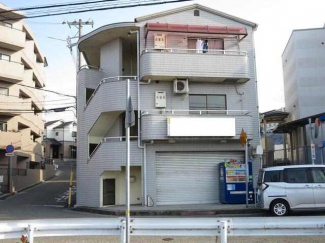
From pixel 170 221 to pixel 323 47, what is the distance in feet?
95.2

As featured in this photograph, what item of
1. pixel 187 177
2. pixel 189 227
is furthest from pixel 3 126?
pixel 189 227

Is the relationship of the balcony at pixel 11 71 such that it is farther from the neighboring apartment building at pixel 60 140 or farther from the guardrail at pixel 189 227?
the neighboring apartment building at pixel 60 140

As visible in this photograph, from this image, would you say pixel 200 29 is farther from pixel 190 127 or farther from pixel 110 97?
pixel 110 97

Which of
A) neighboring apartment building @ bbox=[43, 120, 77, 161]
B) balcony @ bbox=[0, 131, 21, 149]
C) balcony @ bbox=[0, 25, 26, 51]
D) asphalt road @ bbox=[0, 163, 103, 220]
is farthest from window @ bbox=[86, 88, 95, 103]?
neighboring apartment building @ bbox=[43, 120, 77, 161]

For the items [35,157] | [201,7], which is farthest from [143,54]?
[35,157]

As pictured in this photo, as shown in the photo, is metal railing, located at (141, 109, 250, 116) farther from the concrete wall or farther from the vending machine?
the concrete wall

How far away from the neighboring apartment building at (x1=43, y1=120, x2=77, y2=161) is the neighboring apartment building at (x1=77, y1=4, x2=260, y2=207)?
4995 cm

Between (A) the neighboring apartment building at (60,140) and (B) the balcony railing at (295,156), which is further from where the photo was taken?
(A) the neighboring apartment building at (60,140)

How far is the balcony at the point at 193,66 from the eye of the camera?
57.8ft

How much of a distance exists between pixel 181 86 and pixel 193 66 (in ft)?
3.83

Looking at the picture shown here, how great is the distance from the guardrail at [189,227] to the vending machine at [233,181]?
31.4ft

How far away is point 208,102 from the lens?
18828mm

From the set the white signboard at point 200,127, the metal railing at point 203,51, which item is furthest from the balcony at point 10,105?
the white signboard at point 200,127

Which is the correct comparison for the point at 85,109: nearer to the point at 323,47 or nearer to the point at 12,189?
the point at 12,189
